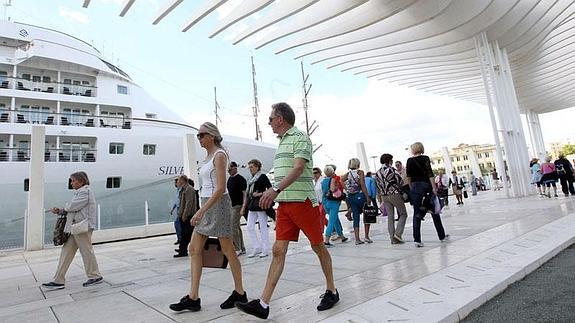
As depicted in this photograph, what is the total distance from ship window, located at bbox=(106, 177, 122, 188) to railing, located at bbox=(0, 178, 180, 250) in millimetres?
233


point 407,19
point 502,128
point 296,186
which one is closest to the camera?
point 296,186

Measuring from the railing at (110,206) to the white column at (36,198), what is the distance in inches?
48.0

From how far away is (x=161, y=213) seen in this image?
595 inches

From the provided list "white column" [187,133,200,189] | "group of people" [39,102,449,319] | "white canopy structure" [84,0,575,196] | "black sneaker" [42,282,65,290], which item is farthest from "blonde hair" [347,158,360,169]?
"white column" [187,133,200,189]

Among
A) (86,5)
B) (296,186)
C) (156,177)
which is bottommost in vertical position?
(296,186)

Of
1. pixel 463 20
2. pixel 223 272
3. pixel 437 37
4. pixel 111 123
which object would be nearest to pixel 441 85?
pixel 437 37

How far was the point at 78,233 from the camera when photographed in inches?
164

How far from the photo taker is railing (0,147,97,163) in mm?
14505

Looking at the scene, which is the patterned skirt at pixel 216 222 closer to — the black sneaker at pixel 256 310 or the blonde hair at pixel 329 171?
the black sneaker at pixel 256 310

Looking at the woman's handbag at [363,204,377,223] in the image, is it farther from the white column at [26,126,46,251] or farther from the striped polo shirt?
the white column at [26,126,46,251]

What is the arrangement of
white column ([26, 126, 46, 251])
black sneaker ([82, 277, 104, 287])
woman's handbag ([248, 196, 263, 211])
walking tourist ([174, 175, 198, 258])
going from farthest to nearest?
white column ([26, 126, 46, 251]), walking tourist ([174, 175, 198, 258]), woman's handbag ([248, 196, 263, 211]), black sneaker ([82, 277, 104, 287])

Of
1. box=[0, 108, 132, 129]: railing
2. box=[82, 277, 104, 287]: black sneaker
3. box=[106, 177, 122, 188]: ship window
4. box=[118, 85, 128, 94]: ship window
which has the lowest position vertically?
box=[82, 277, 104, 287]: black sneaker

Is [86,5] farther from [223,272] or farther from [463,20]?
[463,20]

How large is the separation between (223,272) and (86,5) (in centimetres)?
668
